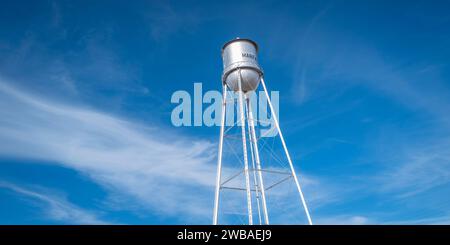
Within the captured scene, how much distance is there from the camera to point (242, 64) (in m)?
24.5

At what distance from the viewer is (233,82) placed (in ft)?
81.5

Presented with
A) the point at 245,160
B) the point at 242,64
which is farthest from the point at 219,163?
the point at 242,64

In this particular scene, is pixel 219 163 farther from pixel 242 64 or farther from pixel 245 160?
pixel 242 64

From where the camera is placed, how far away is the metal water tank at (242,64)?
2453 centimetres

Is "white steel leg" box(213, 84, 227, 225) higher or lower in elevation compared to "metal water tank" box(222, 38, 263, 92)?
lower

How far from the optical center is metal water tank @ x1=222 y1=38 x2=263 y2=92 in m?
24.5

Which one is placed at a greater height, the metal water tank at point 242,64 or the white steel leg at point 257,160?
the metal water tank at point 242,64

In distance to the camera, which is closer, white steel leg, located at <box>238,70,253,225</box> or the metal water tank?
white steel leg, located at <box>238,70,253,225</box>

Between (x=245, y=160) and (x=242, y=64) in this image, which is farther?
(x=242, y=64)

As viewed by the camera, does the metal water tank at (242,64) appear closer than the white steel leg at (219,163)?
No

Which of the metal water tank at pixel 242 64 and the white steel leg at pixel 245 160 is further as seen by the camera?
the metal water tank at pixel 242 64
